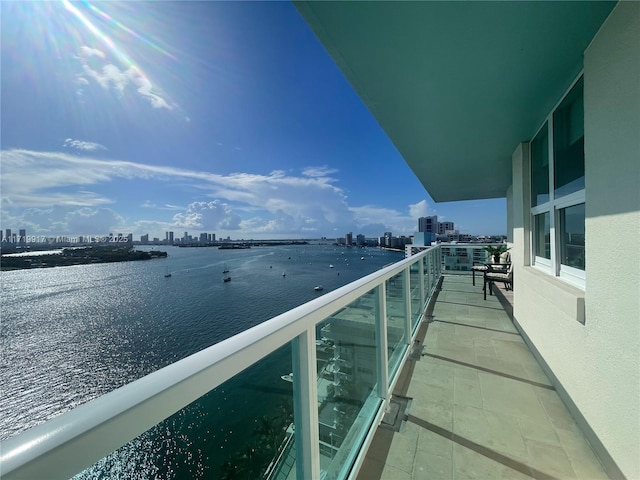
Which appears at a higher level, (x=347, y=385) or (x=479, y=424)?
(x=347, y=385)

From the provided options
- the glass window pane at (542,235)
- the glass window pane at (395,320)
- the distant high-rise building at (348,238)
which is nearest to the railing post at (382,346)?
the glass window pane at (395,320)

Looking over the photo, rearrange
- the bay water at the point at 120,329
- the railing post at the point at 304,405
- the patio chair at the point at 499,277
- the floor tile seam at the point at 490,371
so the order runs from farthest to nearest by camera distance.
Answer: the bay water at the point at 120,329, the patio chair at the point at 499,277, the floor tile seam at the point at 490,371, the railing post at the point at 304,405

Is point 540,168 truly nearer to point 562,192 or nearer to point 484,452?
point 562,192

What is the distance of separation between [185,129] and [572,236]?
28112 millimetres

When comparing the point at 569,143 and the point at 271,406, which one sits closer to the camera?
the point at 271,406

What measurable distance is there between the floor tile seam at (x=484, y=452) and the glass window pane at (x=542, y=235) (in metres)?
2.07

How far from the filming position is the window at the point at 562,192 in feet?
7.02

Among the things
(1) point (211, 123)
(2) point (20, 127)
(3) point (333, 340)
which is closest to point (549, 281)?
(3) point (333, 340)

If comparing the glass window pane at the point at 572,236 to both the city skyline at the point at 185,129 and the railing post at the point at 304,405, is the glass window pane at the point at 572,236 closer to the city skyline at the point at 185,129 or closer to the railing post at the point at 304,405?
the city skyline at the point at 185,129

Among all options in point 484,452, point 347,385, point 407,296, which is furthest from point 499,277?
point 347,385

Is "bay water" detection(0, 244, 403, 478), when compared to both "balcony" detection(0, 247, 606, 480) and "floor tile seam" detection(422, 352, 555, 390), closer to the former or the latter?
"balcony" detection(0, 247, 606, 480)

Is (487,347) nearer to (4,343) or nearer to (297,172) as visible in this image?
(4,343)

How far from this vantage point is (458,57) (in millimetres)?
1874

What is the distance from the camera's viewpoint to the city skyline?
742cm
